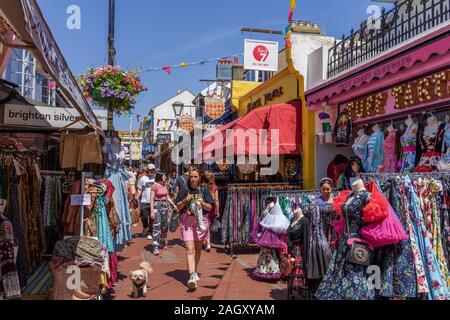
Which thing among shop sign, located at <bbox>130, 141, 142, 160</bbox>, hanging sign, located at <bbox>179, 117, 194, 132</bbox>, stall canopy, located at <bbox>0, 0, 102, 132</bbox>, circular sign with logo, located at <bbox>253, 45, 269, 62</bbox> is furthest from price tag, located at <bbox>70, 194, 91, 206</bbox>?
shop sign, located at <bbox>130, 141, 142, 160</bbox>

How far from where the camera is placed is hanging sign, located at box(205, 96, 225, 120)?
738 inches

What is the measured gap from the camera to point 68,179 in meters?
→ 7.08

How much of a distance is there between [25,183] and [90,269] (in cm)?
212

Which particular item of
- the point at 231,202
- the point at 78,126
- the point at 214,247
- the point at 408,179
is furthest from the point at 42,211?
the point at 408,179

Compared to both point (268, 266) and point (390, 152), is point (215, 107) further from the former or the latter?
point (268, 266)

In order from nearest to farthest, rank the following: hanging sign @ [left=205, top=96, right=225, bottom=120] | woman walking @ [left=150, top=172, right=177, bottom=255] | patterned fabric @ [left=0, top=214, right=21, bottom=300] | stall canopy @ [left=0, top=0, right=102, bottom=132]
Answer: stall canopy @ [left=0, top=0, right=102, bottom=132]
patterned fabric @ [left=0, top=214, right=21, bottom=300]
woman walking @ [left=150, top=172, right=177, bottom=255]
hanging sign @ [left=205, top=96, right=225, bottom=120]

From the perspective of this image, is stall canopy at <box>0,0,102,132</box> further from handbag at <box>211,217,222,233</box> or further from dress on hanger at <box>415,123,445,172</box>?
handbag at <box>211,217,222,233</box>

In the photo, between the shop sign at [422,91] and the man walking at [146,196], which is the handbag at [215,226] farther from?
the shop sign at [422,91]

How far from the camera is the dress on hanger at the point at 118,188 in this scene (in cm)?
679

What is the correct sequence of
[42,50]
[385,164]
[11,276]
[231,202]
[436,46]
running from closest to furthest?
[42,50] < [11,276] < [436,46] < [385,164] < [231,202]

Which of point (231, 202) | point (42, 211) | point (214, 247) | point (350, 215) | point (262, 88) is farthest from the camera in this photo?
point (262, 88)

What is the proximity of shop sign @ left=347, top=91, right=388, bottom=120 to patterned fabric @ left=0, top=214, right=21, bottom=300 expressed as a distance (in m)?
6.47

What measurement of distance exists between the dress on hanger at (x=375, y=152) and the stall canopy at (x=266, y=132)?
8.94ft
